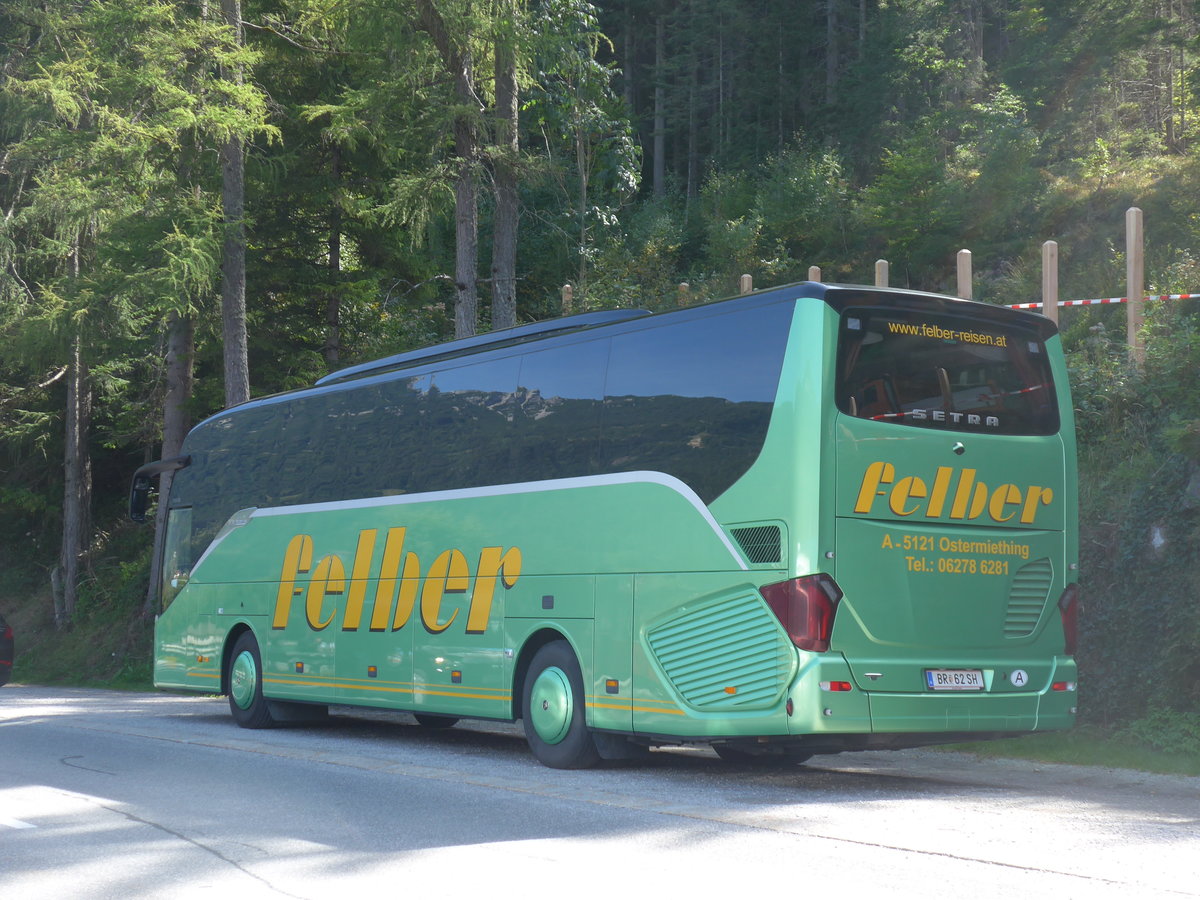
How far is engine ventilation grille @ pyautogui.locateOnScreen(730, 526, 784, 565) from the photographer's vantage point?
9391 mm

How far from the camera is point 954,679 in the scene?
9789 mm

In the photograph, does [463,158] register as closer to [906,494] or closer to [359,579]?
[359,579]

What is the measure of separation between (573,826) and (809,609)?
227 centimetres

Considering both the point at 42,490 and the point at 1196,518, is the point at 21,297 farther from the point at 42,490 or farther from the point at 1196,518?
the point at 1196,518

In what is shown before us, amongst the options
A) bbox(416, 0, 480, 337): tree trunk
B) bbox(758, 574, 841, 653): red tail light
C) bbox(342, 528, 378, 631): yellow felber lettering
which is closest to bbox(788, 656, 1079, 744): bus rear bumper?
bbox(758, 574, 841, 653): red tail light

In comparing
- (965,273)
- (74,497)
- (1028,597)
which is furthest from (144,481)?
(74,497)

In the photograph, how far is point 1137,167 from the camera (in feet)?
94.3

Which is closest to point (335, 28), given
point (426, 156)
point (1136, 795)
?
point (426, 156)

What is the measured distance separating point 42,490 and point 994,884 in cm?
3646

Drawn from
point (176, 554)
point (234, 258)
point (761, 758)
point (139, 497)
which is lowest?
point (761, 758)

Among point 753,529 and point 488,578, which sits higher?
point 753,529

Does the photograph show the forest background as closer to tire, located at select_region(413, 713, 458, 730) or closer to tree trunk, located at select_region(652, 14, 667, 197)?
tire, located at select_region(413, 713, 458, 730)

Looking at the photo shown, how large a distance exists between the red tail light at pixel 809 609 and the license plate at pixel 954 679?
3.19 feet

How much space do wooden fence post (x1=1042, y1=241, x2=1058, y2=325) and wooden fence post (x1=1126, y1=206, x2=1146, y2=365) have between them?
87 cm
